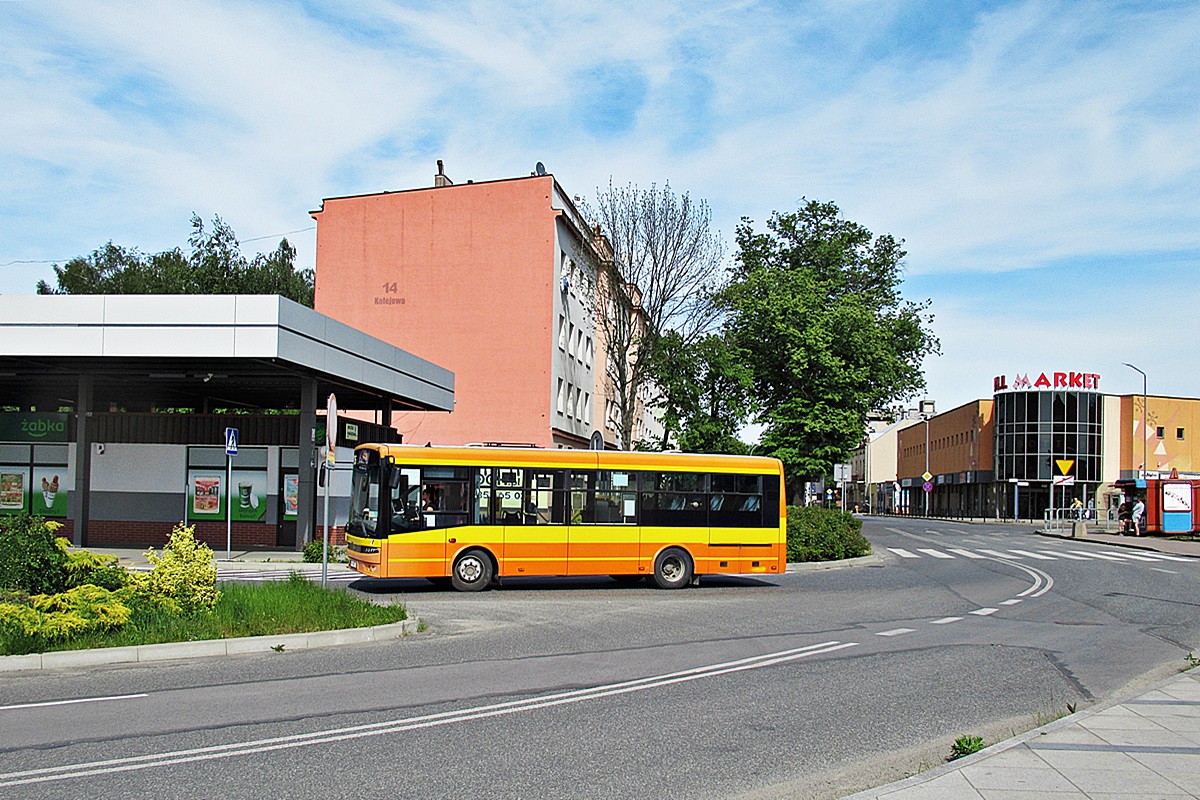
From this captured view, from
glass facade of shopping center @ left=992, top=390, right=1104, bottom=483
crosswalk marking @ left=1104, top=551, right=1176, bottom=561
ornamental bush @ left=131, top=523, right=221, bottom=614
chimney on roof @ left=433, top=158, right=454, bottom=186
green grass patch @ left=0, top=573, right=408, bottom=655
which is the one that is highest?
chimney on roof @ left=433, top=158, right=454, bottom=186

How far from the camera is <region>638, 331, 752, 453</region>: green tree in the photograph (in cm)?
3703

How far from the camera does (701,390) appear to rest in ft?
124

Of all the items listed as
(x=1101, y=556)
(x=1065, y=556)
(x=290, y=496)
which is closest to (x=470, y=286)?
(x=290, y=496)

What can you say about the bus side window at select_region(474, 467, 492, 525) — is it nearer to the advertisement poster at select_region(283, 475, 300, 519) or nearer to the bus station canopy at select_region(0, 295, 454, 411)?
the bus station canopy at select_region(0, 295, 454, 411)

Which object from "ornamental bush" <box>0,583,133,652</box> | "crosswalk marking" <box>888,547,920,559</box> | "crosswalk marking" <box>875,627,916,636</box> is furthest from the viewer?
"crosswalk marking" <box>888,547,920,559</box>

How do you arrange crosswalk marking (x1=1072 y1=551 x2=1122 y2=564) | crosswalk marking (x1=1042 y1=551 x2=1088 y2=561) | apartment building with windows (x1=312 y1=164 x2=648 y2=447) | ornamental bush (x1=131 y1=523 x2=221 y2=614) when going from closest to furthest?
ornamental bush (x1=131 y1=523 x2=221 y2=614) < crosswalk marking (x1=1042 y1=551 x2=1088 y2=561) < crosswalk marking (x1=1072 y1=551 x2=1122 y2=564) < apartment building with windows (x1=312 y1=164 x2=648 y2=447)

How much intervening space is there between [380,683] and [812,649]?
5.16 metres

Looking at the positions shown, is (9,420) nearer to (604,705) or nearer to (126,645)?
(126,645)

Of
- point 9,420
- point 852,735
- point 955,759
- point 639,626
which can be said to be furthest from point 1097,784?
point 9,420

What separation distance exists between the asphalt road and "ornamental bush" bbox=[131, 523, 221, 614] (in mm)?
1610

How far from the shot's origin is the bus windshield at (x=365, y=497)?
18500mm

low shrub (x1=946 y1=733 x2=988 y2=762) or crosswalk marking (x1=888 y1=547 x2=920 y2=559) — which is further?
crosswalk marking (x1=888 y1=547 x2=920 y2=559)

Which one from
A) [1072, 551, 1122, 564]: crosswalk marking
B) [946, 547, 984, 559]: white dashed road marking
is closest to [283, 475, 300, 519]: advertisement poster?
[946, 547, 984, 559]: white dashed road marking

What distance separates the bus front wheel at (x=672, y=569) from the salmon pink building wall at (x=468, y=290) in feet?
72.1
